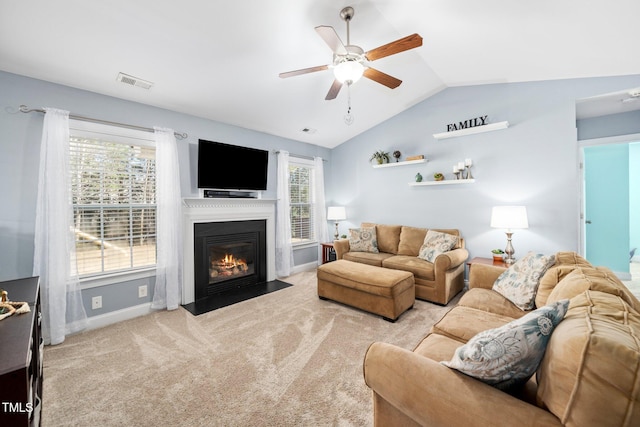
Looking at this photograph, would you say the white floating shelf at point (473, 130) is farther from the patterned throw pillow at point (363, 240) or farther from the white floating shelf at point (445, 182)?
the patterned throw pillow at point (363, 240)

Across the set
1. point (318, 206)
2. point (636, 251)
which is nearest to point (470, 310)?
point (318, 206)

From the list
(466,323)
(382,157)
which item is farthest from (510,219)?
(382,157)

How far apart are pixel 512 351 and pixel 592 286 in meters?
→ 0.77

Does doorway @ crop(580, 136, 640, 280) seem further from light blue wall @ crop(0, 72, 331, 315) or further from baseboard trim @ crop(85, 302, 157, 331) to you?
light blue wall @ crop(0, 72, 331, 315)

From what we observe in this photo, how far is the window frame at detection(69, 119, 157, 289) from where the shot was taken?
2.77 meters

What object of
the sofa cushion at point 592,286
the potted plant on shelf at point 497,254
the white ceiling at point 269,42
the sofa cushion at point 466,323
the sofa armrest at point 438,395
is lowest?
the sofa cushion at point 466,323

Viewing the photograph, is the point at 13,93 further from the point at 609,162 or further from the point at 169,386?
the point at 609,162

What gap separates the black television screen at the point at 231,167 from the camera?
11.8 feet

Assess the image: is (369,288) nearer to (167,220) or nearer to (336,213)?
(336,213)

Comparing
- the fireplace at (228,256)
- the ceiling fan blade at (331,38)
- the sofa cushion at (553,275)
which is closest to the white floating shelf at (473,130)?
the sofa cushion at (553,275)

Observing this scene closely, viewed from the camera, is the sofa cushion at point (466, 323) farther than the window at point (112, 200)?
No

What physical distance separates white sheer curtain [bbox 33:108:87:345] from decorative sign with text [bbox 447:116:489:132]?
4703 millimetres

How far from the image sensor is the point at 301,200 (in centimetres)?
522

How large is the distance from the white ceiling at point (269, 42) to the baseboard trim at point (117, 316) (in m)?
2.38
